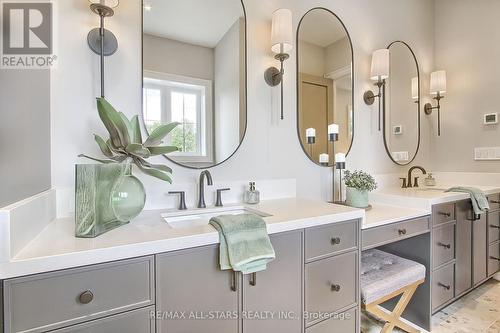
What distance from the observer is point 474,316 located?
1.87m

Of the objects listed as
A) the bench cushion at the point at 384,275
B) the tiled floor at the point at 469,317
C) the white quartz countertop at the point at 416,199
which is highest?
the white quartz countertop at the point at 416,199

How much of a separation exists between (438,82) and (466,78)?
279mm

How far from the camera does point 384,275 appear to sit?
1.53m

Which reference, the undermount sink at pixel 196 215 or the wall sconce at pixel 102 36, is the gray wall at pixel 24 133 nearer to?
the wall sconce at pixel 102 36

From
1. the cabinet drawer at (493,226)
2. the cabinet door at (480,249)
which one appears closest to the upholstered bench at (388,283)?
the cabinet door at (480,249)

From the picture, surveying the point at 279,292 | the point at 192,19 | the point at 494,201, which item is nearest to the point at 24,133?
the point at 192,19

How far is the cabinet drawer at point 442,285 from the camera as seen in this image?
5.87 ft

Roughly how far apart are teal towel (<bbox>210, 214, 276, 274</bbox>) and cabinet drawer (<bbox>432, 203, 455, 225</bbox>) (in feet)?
4.65

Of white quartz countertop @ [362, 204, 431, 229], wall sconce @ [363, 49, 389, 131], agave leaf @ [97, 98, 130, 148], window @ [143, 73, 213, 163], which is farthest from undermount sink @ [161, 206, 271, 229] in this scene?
wall sconce @ [363, 49, 389, 131]

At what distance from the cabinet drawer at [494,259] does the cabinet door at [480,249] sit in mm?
84

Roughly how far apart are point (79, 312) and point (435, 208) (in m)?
2.06

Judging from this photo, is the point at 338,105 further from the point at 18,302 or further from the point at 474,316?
the point at 18,302

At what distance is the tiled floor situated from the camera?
174 centimetres

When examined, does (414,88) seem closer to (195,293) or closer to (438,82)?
(438,82)
